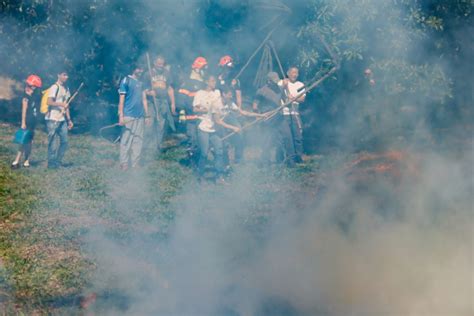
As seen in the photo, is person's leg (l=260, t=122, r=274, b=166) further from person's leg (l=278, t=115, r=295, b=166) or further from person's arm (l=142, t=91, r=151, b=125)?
person's arm (l=142, t=91, r=151, b=125)

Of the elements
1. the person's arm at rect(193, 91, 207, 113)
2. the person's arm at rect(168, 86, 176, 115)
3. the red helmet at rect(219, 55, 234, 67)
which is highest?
the red helmet at rect(219, 55, 234, 67)

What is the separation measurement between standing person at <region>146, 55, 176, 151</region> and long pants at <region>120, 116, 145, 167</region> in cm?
Answer: 84

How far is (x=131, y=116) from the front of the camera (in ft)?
26.8

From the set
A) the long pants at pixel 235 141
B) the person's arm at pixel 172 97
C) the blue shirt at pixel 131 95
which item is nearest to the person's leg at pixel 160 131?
the person's arm at pixel 172 97

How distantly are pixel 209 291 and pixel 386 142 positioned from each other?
14.0ft

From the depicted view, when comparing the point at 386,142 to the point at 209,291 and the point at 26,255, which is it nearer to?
the point at 209,291

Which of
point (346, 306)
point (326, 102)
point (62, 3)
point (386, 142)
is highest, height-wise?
point (62, 3)

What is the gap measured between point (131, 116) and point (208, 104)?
1.22m

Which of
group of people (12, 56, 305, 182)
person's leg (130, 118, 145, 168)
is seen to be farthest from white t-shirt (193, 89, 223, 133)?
person's leg (130, 118, 145, 168)

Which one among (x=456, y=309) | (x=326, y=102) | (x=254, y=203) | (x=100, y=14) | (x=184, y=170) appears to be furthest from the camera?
(x=326, y=102)

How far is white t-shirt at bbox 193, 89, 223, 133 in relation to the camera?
7.55 m

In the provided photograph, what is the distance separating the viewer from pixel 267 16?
8539 millimetres

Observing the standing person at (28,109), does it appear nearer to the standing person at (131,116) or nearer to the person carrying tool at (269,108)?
the standing person at (131,116)

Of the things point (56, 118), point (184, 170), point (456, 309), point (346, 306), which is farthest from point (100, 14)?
point (456, 309)
